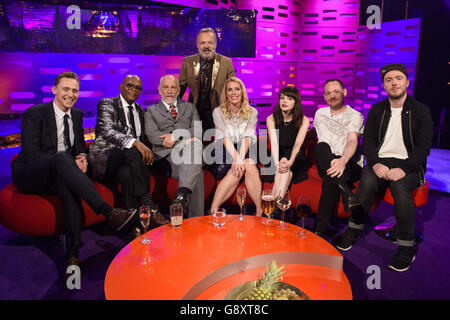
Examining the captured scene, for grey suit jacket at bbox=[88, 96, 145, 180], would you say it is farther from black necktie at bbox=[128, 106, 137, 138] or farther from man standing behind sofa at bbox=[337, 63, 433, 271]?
man standing behind sofa at bbox=[337, 63, 433, 271]

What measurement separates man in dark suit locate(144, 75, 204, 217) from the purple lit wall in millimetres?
2302

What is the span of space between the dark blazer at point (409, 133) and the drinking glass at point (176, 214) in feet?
5.50

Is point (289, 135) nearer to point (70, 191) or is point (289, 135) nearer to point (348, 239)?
point (348, 239)

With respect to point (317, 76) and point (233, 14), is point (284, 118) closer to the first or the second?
point (233, 14)

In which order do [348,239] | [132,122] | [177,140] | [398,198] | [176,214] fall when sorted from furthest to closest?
[177,140]
[132,122]
[348,239]
[398,198]
[176,214]

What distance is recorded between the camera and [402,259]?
2.38 metres

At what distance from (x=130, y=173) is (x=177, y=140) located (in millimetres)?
619

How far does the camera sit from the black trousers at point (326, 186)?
2689mm

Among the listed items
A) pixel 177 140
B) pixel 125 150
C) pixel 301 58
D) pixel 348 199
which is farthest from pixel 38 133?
pixel 301 58

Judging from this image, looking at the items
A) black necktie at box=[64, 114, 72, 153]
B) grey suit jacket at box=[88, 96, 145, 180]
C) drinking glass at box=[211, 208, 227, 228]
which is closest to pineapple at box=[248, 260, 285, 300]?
drinking glass at box=[211, 208, 227, 228]

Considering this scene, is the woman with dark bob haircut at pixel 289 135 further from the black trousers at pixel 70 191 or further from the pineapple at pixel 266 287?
the pineapple at pixel 266 287

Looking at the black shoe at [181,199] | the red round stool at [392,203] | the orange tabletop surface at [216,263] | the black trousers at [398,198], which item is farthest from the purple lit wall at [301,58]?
the orange tabletop surface at [216,263]

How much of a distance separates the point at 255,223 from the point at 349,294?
74 cm
